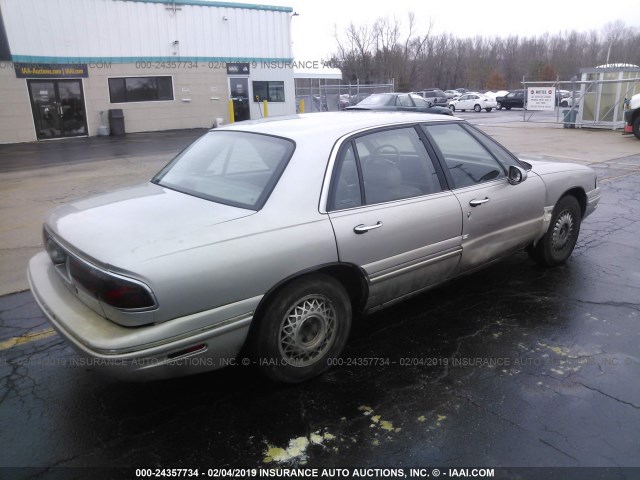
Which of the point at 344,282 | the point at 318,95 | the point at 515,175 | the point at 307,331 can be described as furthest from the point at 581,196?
the point at 318,95

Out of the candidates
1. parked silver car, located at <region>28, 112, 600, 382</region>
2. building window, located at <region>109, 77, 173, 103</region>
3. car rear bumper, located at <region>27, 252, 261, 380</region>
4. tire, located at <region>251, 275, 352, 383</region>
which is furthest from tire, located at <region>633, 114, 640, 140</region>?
building window, located at <region>109, 77, 173, 103</region>

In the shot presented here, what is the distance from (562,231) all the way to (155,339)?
13.4 ft

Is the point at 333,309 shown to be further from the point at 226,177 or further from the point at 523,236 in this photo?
the point at 523,236

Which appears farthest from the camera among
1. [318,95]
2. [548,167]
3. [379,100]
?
[318,95]

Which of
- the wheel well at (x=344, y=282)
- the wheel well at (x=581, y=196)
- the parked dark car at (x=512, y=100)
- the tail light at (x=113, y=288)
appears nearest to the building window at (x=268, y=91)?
the parked dark car at (x=512, y=100)

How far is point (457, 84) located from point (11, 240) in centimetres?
8292

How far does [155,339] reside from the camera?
8.10 ft

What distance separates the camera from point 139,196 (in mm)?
3396

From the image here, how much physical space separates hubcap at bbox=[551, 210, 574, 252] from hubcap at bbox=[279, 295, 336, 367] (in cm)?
281

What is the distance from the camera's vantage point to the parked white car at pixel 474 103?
3841 centimetres

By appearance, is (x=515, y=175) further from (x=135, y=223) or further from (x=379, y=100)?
(x=379, y=100)

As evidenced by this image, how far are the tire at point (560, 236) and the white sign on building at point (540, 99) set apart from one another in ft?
68.8

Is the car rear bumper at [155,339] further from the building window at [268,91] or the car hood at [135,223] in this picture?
the building window at [268,91]

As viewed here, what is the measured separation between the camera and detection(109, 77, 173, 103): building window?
69.9 ft
